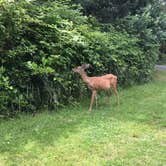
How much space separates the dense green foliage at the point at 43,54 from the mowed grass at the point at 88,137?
1.42 feet

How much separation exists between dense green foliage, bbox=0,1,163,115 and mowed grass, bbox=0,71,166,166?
43 cm

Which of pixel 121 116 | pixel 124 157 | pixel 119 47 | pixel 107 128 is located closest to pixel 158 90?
pixel 119 47

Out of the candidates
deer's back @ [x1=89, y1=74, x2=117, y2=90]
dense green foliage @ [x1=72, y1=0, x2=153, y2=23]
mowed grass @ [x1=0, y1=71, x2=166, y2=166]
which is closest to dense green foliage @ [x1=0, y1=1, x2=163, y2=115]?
mowed grass @ [x1=0, y1=71, x2=166, y2=166]

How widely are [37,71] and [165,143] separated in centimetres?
277

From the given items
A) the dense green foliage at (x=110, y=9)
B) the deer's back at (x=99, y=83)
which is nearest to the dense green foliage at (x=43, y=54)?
the deer's back at (x=99, y=83)

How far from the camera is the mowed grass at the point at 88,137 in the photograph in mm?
5738

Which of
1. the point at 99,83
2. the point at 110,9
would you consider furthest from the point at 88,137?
the point at 110,9

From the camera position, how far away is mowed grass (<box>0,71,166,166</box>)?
18.8 ft

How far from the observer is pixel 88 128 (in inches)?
281

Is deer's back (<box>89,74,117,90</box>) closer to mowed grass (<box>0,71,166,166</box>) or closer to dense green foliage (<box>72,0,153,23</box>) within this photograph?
mowed grass (<box>0,71,166,166</box>)

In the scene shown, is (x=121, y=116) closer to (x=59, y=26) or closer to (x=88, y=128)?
(x=88, y=128)

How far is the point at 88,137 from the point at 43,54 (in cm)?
238

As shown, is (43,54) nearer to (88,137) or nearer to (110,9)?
(88,137)

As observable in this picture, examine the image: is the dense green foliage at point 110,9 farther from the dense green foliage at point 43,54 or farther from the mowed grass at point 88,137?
the mowed grass at point 88,137
